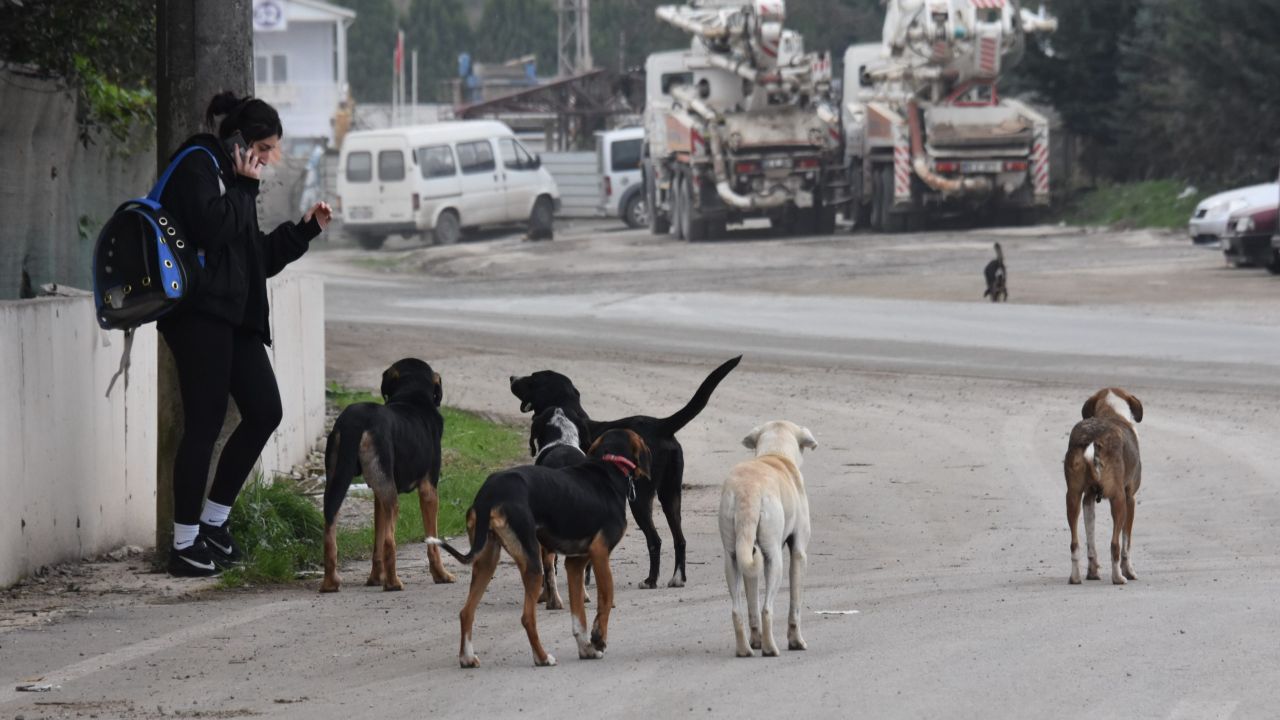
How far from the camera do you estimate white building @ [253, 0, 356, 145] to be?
72.6m

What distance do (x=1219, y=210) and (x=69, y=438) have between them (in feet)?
76.6

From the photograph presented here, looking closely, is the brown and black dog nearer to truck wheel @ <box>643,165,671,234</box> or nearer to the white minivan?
the white minivan

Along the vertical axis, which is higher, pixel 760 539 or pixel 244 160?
pixel 244 160

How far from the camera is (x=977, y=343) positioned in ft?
64.7

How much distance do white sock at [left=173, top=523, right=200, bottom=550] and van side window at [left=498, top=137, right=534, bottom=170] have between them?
1272 inches

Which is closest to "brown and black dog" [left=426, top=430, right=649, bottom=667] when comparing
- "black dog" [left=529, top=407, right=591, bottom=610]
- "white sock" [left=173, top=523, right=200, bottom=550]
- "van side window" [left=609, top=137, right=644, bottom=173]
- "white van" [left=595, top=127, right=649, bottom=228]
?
"black dog" [left=529, top=407, right=591, bottom=610]

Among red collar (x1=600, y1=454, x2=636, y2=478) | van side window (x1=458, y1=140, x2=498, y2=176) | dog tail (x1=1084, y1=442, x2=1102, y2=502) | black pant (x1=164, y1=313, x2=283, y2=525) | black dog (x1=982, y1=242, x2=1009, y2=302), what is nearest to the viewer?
red collar (x1=600, y1=454, x2=636, y2=478)

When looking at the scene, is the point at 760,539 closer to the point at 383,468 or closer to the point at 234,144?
the point at 383,468

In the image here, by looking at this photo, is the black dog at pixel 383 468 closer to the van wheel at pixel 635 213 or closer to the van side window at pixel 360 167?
the van side window at pixel 360 167

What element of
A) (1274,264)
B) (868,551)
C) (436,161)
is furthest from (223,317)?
(436,161)

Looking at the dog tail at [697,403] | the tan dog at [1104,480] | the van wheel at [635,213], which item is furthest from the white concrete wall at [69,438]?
the van wheel at [635,213]

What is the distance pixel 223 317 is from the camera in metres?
7.86

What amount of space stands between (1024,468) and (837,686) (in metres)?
6.37

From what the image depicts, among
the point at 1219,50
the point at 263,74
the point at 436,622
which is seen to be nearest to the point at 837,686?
the point at 436,622
